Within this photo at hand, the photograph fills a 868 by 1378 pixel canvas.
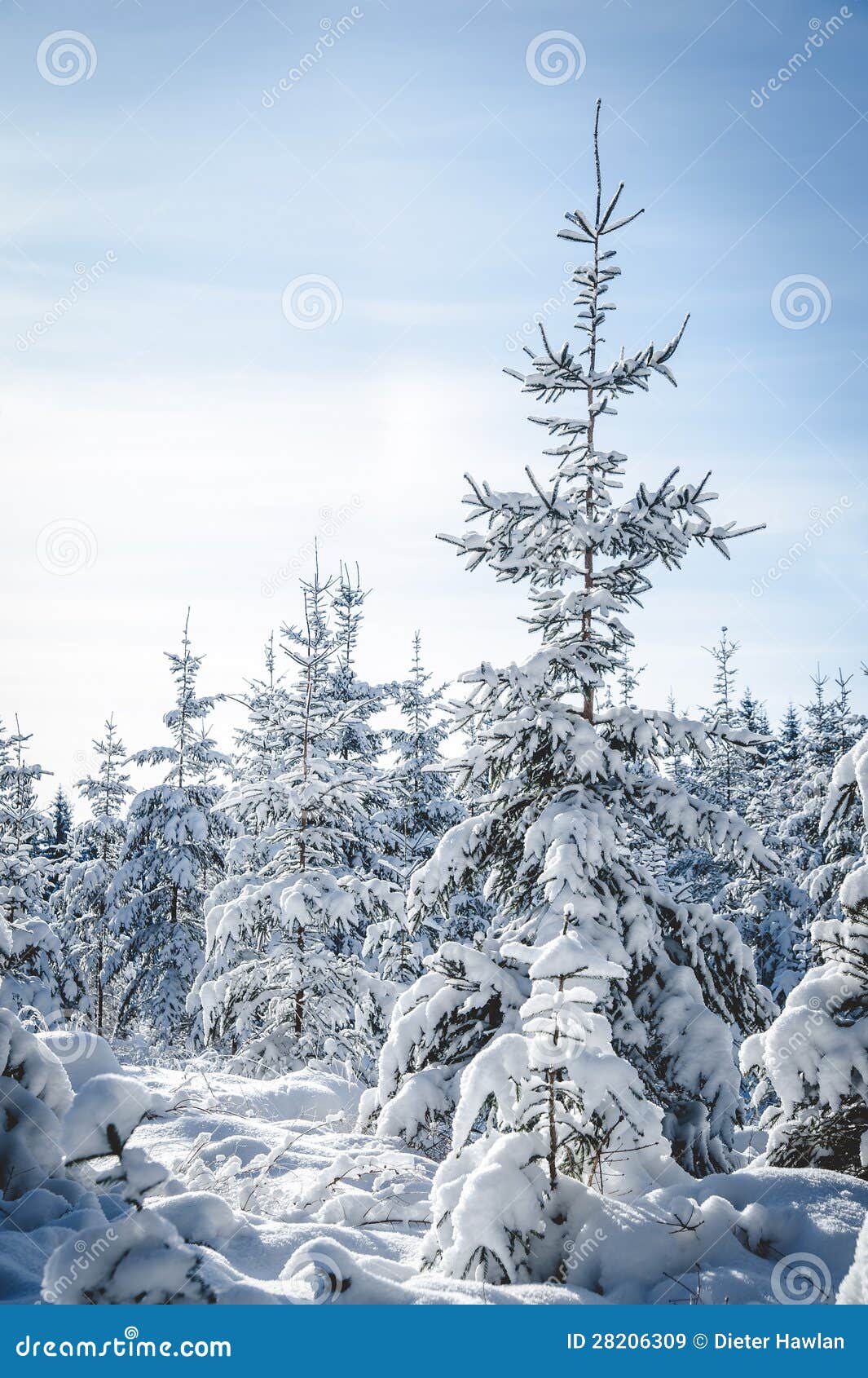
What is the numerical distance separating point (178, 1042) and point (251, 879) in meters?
9.30

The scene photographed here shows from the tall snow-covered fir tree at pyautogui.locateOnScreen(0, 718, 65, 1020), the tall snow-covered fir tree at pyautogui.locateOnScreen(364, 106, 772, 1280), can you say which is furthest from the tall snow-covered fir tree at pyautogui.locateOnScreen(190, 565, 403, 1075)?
the tall snow-covered fir tree at pyautogui.locateOnScreen(364, 106, 772, 1280)

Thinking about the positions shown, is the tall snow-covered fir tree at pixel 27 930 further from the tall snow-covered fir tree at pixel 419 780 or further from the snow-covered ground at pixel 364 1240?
the tall snow-covered fir tree at pixel 419 780

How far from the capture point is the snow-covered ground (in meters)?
2.88

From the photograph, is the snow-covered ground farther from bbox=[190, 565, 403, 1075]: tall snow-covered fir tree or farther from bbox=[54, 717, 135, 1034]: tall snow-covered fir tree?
bbox=[54, 717, 135, 1034]: tall snow-covered fir tree

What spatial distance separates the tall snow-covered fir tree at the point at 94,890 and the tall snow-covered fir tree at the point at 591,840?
15789 millimetres

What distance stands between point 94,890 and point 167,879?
86.8 inches

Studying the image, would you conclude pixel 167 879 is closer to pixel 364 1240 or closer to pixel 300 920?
pixel 300 920

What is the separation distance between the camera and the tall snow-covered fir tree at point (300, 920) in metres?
11.6

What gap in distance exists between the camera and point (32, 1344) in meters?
2.48

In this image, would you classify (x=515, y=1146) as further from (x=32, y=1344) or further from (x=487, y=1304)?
(x=32, y=1344)

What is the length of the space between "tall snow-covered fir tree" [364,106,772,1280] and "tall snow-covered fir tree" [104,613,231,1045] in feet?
46.4

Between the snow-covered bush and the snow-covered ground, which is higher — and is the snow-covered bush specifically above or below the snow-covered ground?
above

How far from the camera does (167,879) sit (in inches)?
810

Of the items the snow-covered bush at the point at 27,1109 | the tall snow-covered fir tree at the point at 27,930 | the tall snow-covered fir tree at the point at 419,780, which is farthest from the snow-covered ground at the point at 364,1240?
the tall snow-covered fir tree at the point at 419,780
